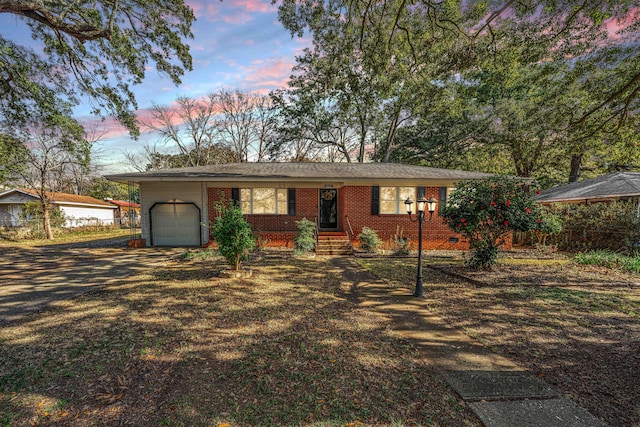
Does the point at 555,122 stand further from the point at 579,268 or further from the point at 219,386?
the point at 219,386

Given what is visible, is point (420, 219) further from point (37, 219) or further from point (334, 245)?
point (37, 219)

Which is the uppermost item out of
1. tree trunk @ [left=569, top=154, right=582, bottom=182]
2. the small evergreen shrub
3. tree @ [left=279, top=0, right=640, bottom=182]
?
tree @ [left=279, top=0, right=640, bottom=182]

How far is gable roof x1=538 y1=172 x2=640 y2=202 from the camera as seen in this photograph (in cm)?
1267

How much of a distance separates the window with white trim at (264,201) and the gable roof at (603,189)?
522 inches

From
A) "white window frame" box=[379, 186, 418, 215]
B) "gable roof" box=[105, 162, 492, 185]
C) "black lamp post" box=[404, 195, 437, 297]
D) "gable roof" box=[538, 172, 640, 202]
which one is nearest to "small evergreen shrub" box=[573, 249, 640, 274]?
"gable roof" box=[105, 162, 492, 185]

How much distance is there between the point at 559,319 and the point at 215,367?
5629 mm

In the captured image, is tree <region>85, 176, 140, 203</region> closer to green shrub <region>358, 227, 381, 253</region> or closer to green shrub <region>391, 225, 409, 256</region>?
green shrub <region>358, 227, 381, 253</region>

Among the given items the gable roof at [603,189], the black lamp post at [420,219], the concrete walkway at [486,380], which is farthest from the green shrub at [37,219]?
the gable roof at [603,189]

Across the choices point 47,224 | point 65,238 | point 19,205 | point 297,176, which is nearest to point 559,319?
point 297,176

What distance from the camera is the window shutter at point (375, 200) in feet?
41.1

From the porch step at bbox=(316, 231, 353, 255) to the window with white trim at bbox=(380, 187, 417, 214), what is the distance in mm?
2466

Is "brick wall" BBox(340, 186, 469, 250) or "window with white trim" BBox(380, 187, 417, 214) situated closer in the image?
"brick wall" BBox(340, 186, 469, 250)

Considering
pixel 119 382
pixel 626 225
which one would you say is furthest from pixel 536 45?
pixel 119 382

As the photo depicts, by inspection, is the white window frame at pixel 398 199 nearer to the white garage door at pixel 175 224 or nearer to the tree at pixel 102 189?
the white garage door at pixel 175 224
